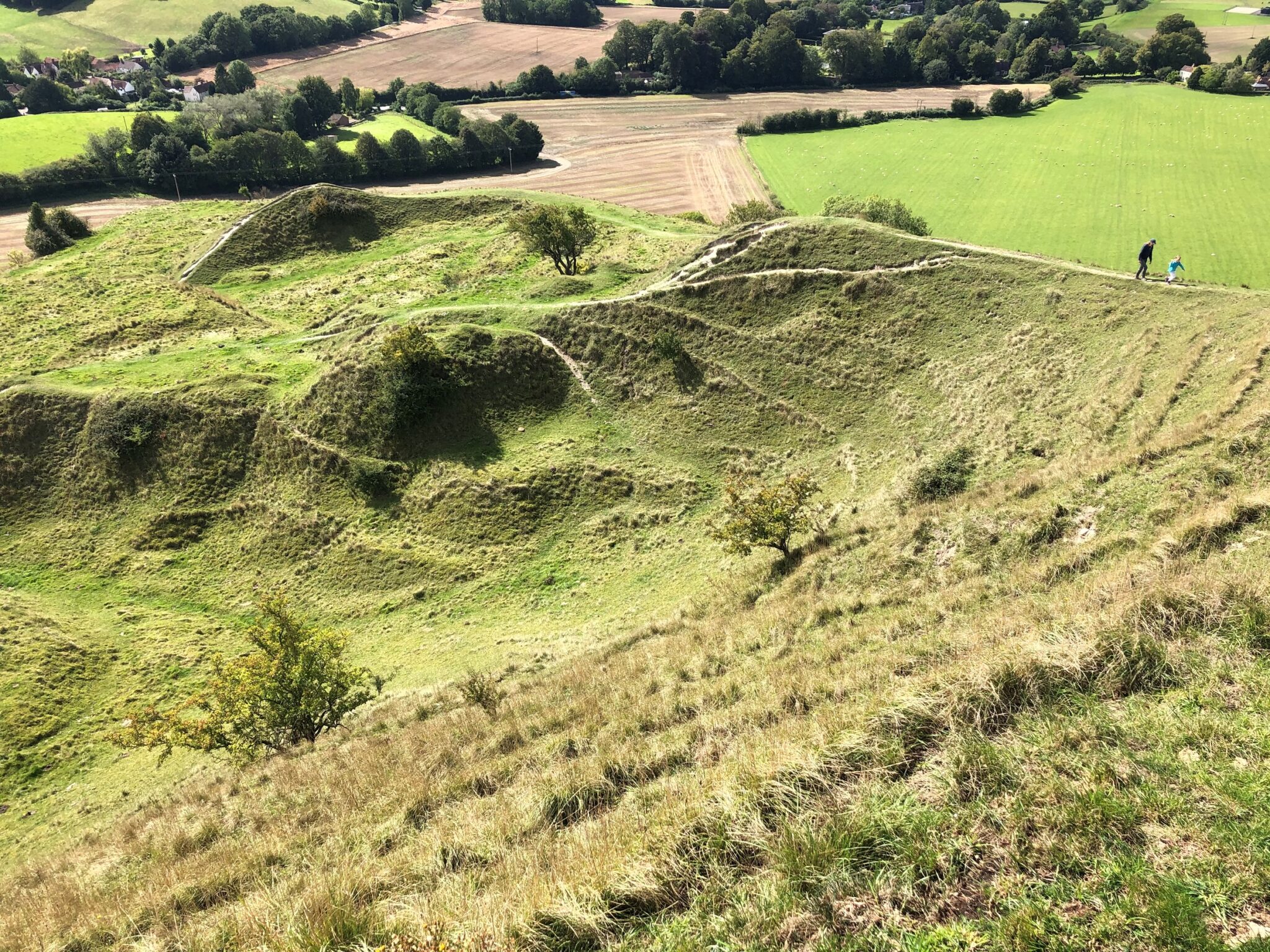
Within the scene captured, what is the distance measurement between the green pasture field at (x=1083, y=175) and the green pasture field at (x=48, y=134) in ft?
421

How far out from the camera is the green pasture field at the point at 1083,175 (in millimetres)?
74625

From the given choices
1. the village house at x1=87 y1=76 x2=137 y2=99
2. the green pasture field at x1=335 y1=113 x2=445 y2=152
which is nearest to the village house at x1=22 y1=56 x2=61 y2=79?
the village house at x1=87 y1=76 x2=137 y2=99

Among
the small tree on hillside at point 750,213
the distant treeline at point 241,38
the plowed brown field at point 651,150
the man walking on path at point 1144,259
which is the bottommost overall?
the man walking on path at point 1144,259

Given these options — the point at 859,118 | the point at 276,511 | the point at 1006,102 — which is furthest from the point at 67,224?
the point at 1006,102

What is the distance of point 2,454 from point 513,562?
35.5m

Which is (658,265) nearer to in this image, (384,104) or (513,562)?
(513,562)

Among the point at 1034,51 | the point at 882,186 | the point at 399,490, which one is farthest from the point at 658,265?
the point at 1034,51

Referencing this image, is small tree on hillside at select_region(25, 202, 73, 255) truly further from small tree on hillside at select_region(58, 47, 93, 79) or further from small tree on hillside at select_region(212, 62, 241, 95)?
small tree on hillside at select_region(58, 47, 93, 79)

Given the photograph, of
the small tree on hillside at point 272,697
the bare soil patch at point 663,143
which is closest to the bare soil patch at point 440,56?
the bare soil patch at point 663,143

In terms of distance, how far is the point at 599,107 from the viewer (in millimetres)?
149125

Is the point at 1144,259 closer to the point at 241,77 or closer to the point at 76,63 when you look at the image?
the point at 241,77

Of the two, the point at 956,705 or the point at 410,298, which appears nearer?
the point at 956,705

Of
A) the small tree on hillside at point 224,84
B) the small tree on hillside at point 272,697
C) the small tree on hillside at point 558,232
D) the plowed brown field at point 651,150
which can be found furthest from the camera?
the small tree on hillside at point 224,84

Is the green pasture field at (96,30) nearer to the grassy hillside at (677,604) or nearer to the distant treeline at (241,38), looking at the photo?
the distant treeline at (241,38)
